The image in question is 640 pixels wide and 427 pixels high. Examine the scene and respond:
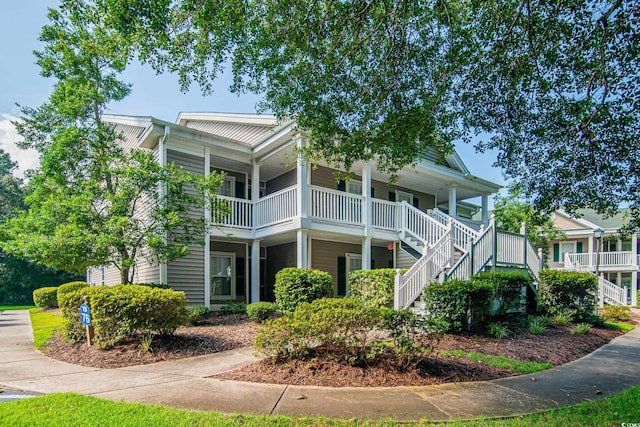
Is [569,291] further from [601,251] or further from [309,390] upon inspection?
[601,251]

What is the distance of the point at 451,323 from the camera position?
885cm

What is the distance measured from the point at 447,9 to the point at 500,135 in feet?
8.25

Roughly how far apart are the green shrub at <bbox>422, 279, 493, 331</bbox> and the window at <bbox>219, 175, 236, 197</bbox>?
8630mm

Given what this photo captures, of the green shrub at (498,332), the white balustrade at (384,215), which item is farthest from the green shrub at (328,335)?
the white balustrade at (384,215)

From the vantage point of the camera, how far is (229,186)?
15219 millimetres

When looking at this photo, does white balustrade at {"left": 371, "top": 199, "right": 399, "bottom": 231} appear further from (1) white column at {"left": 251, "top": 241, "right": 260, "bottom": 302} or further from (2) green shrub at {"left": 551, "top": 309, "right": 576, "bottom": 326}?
(2) green shrub at {"left": 551, "top": 309, "right": 576, "bottom": 326}

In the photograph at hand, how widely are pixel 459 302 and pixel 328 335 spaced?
13.0 ft

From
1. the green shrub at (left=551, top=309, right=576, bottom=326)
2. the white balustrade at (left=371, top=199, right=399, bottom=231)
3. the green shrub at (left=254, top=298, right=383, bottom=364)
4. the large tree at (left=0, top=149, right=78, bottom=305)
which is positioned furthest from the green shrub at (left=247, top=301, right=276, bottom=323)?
the large tree at (left=0, top=149, right=78, bottom=305)

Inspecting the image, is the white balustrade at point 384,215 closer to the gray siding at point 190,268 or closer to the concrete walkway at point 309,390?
the gray siding at point 190,268

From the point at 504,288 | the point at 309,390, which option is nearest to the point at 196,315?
the point at 309,390

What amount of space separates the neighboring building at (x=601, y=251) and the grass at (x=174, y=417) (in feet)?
81.0

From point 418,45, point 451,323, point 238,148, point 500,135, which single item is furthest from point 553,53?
point 238,148

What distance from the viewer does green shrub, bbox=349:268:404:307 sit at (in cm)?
1143

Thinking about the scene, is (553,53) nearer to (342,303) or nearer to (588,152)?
(588,152)
